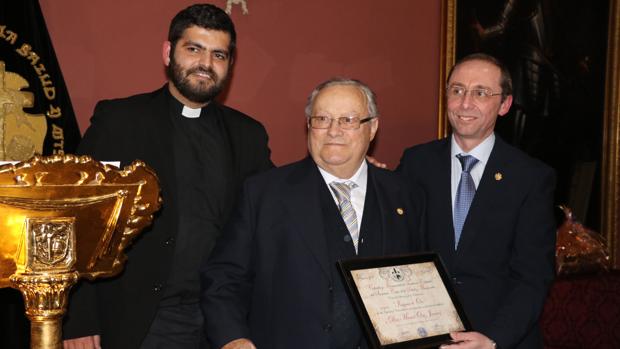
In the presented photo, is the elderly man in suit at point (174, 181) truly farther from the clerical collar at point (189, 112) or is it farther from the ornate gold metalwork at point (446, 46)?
the ornate gold metalwork at point (446, 46)

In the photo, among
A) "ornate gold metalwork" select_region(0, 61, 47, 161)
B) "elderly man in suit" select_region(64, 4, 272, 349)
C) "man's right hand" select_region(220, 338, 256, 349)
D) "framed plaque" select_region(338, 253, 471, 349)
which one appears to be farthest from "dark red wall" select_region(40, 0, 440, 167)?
"framed plaque" select_region(338, 253, 471, 349)

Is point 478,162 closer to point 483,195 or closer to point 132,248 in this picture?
point 483,195

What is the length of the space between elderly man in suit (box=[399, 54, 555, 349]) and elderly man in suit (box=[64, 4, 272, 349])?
859 mm

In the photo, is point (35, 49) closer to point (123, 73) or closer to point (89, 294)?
point (123, 73)

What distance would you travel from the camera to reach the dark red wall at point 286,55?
3877 millimetres

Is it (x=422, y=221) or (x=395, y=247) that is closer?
(x=395, y=247)

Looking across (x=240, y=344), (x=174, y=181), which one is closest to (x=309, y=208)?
(x=240, y=344)

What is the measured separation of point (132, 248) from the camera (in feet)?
8.75

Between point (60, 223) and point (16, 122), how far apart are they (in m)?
2.17

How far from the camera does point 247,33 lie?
443cm

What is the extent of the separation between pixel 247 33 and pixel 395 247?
2.46m

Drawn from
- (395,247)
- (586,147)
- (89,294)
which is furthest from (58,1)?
(586,147)

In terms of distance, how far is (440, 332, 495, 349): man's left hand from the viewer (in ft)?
7.33

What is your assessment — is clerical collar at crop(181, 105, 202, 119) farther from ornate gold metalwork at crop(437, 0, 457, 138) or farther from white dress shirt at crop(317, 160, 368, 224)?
ornate gold metalwork at crop(437, 0, 457, 138)
